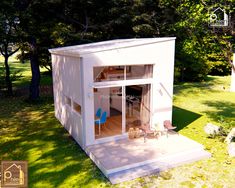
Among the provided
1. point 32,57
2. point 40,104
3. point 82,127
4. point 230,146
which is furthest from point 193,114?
point 32,57

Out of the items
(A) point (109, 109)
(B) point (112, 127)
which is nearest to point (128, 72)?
(B) point (112, 127)

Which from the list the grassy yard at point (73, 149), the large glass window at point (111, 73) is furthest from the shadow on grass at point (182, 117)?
the large glass window at point (111, 73)

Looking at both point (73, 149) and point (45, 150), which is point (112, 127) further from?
point (45, 150)

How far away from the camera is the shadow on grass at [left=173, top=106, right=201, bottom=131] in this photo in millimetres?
13392

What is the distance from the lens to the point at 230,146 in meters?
9.84

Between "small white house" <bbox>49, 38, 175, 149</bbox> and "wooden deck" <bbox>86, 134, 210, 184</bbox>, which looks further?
"small white house" <bbox>49, 38, 175, 149</bbox>

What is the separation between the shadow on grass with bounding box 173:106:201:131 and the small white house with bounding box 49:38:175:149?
207 centimetres

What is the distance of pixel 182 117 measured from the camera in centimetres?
1485

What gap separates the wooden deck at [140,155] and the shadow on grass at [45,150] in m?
0.42

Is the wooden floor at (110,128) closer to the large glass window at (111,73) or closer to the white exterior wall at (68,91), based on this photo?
the white exterior wall at (68,91)

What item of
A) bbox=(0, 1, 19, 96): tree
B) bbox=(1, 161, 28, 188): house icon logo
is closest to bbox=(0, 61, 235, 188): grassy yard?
bbox=(1, 161, 28, 188): house icon logo

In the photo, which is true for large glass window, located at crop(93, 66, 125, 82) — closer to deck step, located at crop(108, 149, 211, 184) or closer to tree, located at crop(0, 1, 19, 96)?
deck step, located at crop(108, 149, 211, 184)

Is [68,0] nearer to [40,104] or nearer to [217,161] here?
[40,104]

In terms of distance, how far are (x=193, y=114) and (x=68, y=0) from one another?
523 inches
